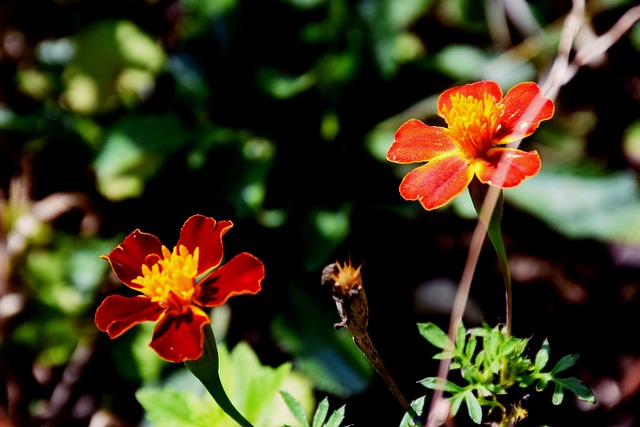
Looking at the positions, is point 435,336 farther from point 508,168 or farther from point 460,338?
point 508,168

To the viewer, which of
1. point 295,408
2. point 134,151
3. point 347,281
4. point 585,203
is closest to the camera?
point 347,281

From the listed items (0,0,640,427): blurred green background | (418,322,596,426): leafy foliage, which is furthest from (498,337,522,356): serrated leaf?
(0,0,640,427): blurred green background

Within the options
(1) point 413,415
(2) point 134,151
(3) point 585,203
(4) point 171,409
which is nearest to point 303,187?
(2) point 134,151

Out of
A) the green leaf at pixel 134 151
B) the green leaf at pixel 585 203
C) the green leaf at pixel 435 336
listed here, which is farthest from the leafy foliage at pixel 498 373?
the green leaf at pixel 134 151

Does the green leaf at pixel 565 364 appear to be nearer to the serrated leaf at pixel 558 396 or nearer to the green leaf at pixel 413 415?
the serrated leaf at pixel 558 396

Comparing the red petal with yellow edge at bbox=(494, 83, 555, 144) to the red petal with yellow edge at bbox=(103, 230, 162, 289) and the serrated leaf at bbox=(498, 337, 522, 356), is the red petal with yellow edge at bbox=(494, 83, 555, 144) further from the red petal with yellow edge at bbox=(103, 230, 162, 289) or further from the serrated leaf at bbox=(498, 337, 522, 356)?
the red petal with yellow edge at bbox=(103, 230, 162, 289)

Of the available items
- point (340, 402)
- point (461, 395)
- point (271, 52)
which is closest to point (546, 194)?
point (340, 402)
